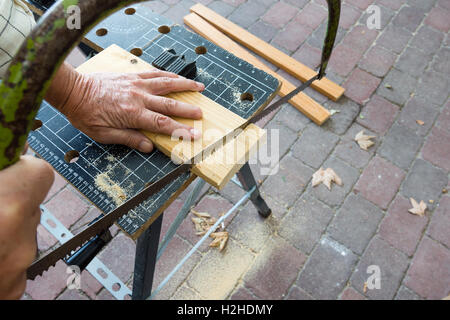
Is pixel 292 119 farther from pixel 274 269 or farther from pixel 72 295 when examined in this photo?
pixel 72 295

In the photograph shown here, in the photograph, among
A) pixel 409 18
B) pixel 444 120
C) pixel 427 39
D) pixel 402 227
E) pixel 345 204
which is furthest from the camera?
pixel 409 18

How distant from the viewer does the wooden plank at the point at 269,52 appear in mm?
3451

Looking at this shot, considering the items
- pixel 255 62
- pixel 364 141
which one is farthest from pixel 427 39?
pixel 255 62

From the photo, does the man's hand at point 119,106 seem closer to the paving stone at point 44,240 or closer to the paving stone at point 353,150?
the paving stone at point 44,240

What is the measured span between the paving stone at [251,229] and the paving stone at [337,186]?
53 centimetres

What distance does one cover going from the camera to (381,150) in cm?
317

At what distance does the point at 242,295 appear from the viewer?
8.49 feet

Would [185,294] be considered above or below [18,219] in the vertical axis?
below

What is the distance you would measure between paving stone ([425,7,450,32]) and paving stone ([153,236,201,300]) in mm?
3831

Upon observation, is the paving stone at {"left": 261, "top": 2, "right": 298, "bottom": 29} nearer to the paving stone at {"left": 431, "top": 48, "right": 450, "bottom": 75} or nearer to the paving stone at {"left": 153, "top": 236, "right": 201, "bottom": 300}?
the paving stone at {"left": 431, "top": 48, "right": 450, "bottom": 75}

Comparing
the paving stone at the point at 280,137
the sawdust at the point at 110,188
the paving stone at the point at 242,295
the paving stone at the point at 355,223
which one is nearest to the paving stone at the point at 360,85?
the paving stone at the point at 280,137

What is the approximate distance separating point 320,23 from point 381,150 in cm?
176

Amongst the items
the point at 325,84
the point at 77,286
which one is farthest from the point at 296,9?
the point at 77,286

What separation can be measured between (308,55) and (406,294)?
2.57 meters
